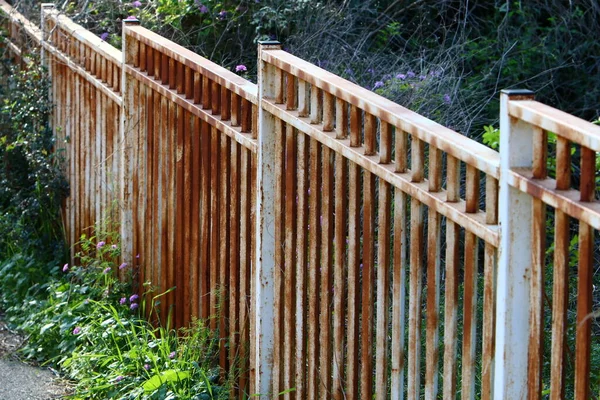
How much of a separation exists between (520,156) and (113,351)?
3.33 meters

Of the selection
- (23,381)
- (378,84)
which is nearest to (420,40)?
(378,84)

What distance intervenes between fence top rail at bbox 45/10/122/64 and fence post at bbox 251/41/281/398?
197 cm

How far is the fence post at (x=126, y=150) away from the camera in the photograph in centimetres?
605

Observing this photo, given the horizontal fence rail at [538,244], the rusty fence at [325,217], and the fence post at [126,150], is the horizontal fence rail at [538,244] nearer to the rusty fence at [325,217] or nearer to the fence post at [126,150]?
the rusty fence at [325,217]

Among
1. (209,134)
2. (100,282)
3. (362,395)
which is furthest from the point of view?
(100,282)

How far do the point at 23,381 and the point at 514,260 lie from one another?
3695mm

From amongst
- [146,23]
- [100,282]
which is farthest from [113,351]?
[146,23]

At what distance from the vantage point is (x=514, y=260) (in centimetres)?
277

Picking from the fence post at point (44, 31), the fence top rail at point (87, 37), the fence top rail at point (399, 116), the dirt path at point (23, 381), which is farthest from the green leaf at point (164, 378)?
the fence post at point (44, 31)

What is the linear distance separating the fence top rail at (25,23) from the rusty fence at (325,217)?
775mm

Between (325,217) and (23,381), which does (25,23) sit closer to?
(23,381)

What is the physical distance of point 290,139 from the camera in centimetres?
425

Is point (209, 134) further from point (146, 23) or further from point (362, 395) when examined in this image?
point (146, 23)

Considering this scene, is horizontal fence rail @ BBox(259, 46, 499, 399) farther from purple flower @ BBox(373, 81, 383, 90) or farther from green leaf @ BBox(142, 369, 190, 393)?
purple flower @ BBox(373, 81, 383, 90)
